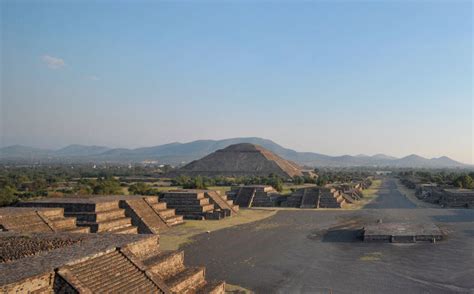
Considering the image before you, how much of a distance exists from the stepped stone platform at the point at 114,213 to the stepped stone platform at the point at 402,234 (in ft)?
41.7

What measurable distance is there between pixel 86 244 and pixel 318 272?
9372 mm

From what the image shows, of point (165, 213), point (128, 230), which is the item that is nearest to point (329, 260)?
point (128, 230)

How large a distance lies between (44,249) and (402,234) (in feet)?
63.3

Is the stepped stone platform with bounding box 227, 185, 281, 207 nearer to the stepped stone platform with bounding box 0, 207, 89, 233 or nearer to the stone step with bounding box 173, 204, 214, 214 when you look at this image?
the stone step with bounding box 173, 204, 214, 214

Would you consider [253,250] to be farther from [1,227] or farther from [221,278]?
[1,227]

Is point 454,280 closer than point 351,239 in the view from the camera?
Yes

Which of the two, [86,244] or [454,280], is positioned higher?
[86,244]

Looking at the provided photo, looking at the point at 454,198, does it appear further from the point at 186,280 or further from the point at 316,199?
the point at 186,280

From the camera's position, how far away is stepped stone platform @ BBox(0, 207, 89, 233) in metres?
18.5

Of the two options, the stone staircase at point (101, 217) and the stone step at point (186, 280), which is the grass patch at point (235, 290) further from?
the stone staircase at point (101, 217)

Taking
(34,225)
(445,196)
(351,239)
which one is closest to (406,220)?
(351,239)

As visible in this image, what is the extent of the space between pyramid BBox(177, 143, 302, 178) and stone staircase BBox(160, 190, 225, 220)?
2279 inches

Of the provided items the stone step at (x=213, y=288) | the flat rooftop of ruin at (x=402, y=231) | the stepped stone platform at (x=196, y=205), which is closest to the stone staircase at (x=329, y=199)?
the stepped stone platform at (x=196, y=205)

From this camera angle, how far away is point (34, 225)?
19.4m
